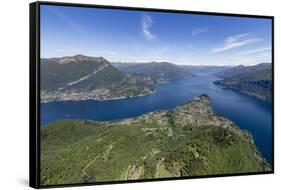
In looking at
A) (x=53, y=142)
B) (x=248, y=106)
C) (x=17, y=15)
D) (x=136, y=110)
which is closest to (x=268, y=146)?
(x=248, y=106)

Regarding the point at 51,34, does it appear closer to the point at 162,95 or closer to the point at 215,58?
the point at 162,95

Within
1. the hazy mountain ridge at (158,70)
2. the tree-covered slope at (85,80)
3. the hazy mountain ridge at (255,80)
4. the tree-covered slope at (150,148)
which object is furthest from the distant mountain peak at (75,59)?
the hazy mountain ridge at (255,80)

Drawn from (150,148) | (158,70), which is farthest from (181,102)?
(150,148)

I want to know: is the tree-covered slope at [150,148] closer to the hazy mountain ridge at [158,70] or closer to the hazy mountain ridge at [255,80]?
the hazy mountain ridge at [158,70]

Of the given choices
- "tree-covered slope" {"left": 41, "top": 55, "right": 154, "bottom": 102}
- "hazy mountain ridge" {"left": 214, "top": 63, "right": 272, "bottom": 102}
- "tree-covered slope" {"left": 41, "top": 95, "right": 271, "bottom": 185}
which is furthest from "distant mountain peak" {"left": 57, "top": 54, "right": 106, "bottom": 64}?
"hazy mountain ridge" {"left": 214, "top": 63, "right": 272, "bottom": 102}

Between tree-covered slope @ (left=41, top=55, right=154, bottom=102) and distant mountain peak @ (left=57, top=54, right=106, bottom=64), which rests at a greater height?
distant mountain peak @ (left=57, top=54, right=106, bottom=64)

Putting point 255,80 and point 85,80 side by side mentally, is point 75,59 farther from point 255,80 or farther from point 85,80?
point 255,80

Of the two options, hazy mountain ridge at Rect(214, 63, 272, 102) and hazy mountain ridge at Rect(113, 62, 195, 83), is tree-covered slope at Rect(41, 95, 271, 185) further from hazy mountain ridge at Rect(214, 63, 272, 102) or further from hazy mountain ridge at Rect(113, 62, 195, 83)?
hazy mountain ridge at Rect(214, 63, 272, 102)
